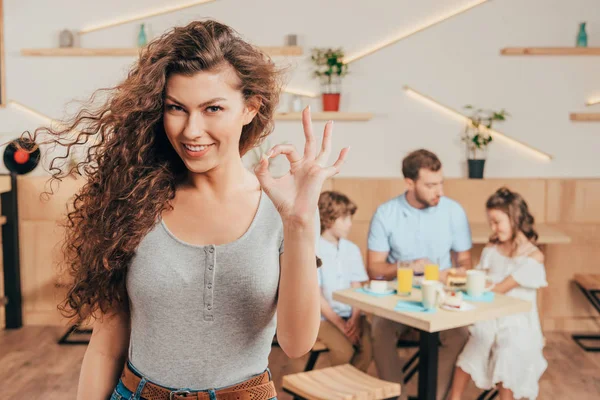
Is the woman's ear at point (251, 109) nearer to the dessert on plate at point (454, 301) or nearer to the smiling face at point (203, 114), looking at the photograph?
the smiling face at point (203, 114)

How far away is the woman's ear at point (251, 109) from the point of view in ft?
4.46

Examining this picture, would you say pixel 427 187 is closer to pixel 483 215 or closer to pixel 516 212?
pixel 516 212

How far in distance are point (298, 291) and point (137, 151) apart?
17.2 inches

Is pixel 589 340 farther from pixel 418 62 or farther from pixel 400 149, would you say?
pixel 418 62

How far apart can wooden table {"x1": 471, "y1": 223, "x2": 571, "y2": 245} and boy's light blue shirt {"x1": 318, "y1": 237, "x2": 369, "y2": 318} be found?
1.06 m

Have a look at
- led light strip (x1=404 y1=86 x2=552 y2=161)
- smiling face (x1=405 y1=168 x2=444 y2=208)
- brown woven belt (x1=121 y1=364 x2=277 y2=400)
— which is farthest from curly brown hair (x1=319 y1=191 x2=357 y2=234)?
brown woven belt (x1=121 y1=364 x2=277 y2=400)

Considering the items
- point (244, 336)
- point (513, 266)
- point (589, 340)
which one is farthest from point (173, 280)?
point (589, 340)

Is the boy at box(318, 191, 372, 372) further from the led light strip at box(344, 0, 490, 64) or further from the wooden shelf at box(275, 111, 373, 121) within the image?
the led light strip at box(344, 0, 490, 64)

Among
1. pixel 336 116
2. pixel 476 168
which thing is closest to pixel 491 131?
pixel 476 168

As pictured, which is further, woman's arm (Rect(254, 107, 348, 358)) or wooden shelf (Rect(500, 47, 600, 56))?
wooden shelf (Rect(500, 47, 600, 56))

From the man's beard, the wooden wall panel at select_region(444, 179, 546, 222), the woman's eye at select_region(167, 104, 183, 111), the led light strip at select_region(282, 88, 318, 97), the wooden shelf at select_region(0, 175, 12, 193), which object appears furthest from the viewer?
the led light strip at select_region(282, 88, 318, 97)

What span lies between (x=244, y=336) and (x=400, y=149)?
4.35 meters

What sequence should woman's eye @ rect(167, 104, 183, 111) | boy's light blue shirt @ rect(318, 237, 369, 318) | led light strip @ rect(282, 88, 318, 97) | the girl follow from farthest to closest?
led light strip @ rect(282, 88, 318, 97) < boy's light blue shirt @ rect(318, 237, 369, 318) < the girl < woman's eye @ rect(167, 104, 183, 111)

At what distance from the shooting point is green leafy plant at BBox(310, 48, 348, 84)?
5363mm
